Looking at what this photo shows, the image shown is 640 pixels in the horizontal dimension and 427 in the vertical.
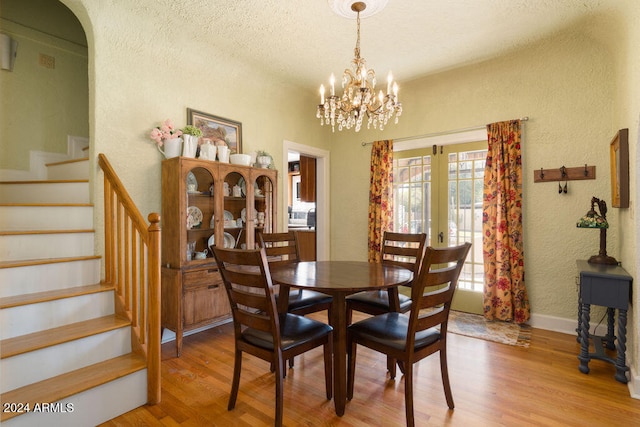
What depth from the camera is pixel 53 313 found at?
2057 mm

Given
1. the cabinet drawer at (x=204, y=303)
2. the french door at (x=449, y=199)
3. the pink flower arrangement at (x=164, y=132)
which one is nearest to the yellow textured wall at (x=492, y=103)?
the pink flower arrangement at (x=164, y=132)

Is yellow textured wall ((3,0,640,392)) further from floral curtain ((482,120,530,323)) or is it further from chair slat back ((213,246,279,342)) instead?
chair slat back ((213,246,279,342))

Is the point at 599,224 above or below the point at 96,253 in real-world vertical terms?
above

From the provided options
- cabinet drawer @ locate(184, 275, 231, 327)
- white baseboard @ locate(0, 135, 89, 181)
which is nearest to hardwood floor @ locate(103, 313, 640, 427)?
cabinet drawer @ locate(184, 275, 231, 327)

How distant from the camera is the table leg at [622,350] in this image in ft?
7.31

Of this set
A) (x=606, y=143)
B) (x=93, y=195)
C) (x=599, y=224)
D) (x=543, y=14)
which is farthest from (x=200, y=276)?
(x=606, y=143)

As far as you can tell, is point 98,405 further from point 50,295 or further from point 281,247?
point 281,247

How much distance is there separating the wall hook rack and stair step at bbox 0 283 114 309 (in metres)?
4.04

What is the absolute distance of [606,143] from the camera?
3012mm

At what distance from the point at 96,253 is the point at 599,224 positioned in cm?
404

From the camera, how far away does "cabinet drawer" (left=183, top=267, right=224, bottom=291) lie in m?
2.83

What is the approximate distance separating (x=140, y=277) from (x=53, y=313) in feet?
1.83

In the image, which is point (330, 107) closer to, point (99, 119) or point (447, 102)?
point (99, 119)

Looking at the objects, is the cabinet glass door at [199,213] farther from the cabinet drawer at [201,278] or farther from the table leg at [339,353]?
the table leg at [339,353]
